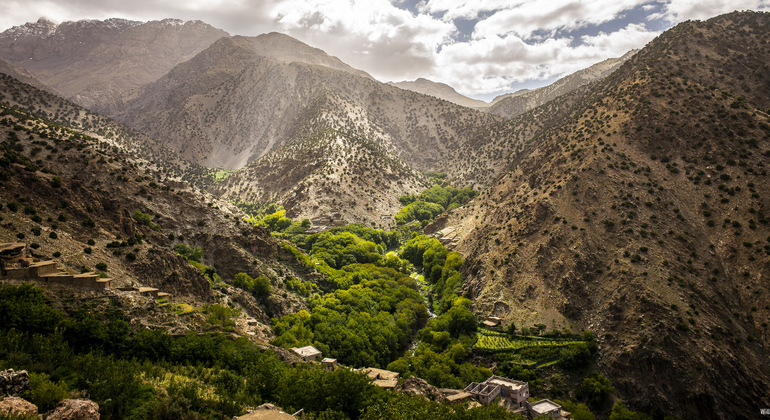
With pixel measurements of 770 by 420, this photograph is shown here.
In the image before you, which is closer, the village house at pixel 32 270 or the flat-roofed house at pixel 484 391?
the village house at pixel 32 270

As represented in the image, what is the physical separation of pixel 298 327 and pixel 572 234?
191 feet

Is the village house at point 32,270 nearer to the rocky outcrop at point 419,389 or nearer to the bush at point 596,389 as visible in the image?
the rocky outcrop at point 419,389

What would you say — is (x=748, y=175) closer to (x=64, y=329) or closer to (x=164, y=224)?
(x=64, y=329)

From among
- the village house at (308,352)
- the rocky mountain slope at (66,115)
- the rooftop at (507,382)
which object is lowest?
the rooftop at (507,382)

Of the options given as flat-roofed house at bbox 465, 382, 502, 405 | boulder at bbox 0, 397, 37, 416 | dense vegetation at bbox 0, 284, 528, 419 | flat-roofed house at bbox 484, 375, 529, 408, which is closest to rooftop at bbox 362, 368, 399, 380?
flat-roofed house at bbox 465, 382, 502, 405

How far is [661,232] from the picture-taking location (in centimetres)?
7256

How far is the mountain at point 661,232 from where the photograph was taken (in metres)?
55.3

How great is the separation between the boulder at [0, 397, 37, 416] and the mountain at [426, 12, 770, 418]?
67071 millimetres

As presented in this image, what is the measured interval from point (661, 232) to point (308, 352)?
223 ft

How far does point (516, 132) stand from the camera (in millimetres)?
187250

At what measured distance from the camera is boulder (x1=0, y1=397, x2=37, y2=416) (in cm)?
1842

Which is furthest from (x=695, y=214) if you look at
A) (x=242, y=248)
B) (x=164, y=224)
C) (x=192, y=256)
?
(x=164, y=224)

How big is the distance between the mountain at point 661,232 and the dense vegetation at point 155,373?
127 ft

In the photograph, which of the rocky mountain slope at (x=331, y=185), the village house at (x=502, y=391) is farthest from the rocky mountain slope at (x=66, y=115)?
the village house at (x=502, y=391)
